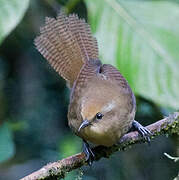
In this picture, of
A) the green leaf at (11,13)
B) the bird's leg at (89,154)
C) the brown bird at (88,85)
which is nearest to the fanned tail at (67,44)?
the brown bird at (88,85)

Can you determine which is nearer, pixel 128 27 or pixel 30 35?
pixel 128 27

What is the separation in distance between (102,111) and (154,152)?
1720 millimetres

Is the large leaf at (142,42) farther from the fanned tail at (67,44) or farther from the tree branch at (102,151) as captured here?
the tree branch at (102,151)

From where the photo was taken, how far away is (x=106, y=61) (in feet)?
9.39

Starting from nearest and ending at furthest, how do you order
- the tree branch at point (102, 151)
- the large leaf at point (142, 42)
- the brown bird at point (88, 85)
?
the tree branch at point (102, 151) → the brown bird at point (88, 85) → the large leaf at point (142, 42)

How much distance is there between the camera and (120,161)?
149 inches

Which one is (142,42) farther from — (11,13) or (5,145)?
(5,145)

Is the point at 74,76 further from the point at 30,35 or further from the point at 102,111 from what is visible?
the point at 30,35

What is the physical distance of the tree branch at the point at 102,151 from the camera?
84.5 inches

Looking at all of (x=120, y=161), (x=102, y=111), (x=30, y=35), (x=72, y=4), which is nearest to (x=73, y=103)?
(x=102, y=111)

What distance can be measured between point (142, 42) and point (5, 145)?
3.47 ft

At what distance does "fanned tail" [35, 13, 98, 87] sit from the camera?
2873 millimetres

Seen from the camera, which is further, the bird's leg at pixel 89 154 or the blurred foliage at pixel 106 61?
the blurred foliage at pixel 106 61

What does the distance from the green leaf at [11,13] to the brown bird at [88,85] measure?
358 millimetres
